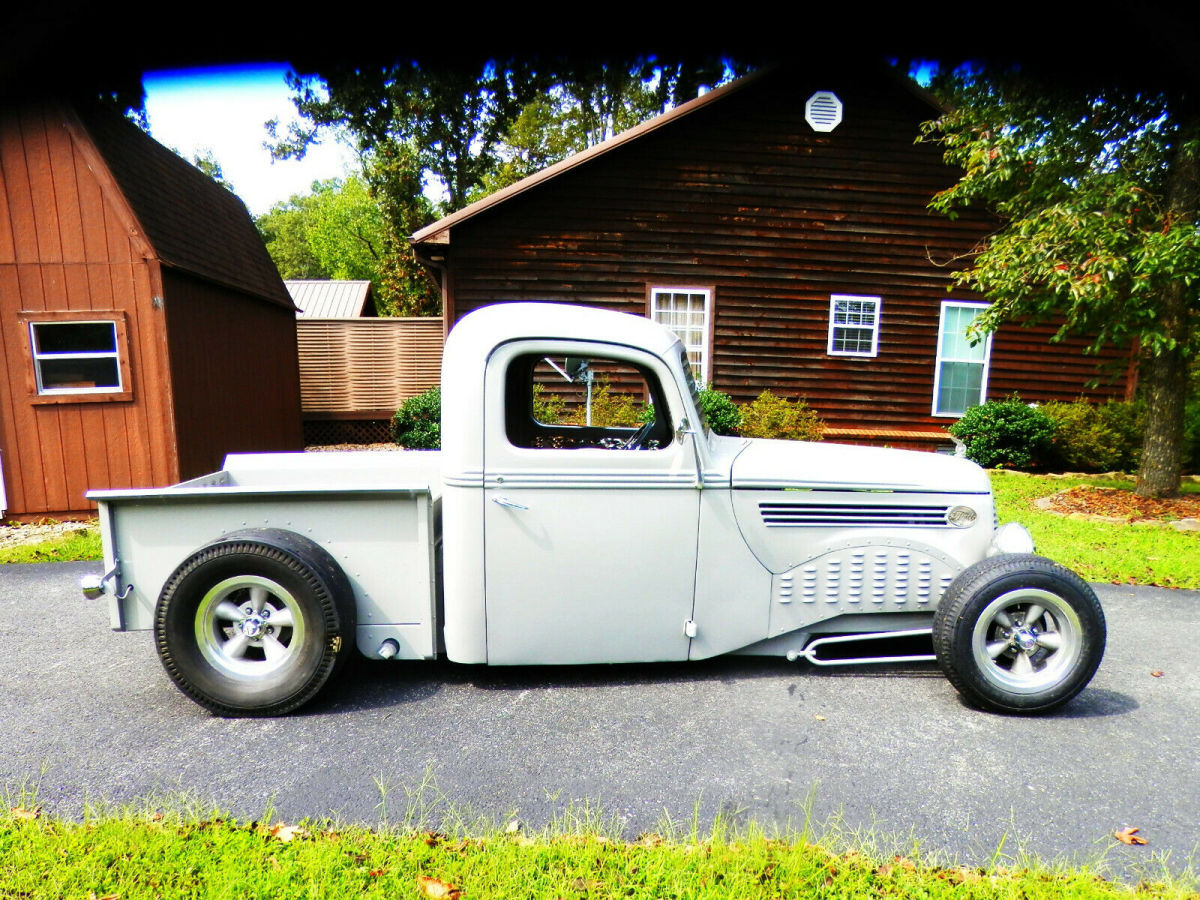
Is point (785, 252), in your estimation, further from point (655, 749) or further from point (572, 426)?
point (655, 749)

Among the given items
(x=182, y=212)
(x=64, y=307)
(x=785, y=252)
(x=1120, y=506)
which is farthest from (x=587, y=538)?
(x=785, y=252)

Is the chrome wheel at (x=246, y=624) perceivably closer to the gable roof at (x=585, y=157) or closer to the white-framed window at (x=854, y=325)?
the gable roof at (x=585, y=157)

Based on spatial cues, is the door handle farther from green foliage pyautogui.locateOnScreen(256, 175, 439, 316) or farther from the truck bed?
green foliage pyautogui.locateOnScreen(256, 175, 439, 316)

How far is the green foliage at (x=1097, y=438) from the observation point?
1053 cm

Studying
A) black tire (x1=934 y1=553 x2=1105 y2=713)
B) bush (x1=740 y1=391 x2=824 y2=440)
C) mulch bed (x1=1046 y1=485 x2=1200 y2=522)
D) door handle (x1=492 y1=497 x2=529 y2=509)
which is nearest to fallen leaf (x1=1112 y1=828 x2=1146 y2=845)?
black tire (x1=934 y1=553 x2=1105 y2=713)

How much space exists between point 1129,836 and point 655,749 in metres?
1.72

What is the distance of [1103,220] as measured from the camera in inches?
288

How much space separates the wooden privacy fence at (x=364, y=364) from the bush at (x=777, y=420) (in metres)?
7.77

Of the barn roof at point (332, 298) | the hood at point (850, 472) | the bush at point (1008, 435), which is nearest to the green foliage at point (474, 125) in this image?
the barn roof at point (332, 298)

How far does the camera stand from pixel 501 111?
24.5 meters

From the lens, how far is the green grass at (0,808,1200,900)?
78.6 inches

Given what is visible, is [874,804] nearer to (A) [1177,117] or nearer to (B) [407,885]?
(B) [407,885]

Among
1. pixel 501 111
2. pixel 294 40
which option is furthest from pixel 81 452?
pixel 501 111

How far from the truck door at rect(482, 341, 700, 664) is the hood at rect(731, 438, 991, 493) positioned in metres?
0.39
